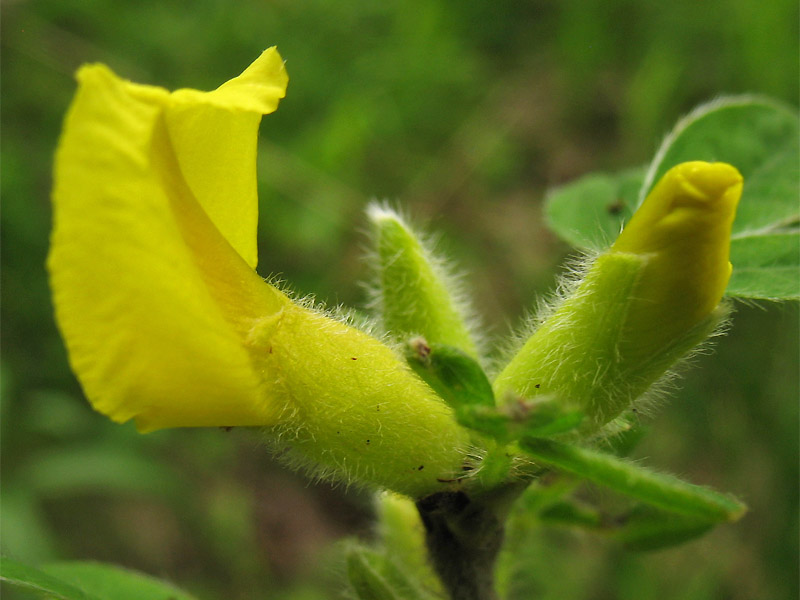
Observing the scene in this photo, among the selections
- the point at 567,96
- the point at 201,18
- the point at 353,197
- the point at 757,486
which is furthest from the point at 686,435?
the point at 201,18

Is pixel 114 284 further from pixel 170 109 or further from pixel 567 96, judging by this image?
pixel 567 96

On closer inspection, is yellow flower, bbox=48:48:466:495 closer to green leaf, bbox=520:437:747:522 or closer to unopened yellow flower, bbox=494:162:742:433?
unopened yellow flower, bbox=494:162:742:433

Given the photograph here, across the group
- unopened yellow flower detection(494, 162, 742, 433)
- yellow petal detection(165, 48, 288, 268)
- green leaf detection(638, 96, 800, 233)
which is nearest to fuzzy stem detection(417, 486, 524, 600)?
unopened yellow flower detection(494, 162, 742, 433)

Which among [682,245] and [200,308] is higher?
[682,245]

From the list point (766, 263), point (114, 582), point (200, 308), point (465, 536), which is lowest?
point (114, 582)

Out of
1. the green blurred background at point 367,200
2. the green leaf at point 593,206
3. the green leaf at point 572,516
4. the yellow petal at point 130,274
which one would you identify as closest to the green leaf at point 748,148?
the green leaf at point 593,206

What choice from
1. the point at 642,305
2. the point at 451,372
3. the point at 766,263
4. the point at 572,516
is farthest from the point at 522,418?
the point at 572,516

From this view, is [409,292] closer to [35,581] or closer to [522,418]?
[522,418]
